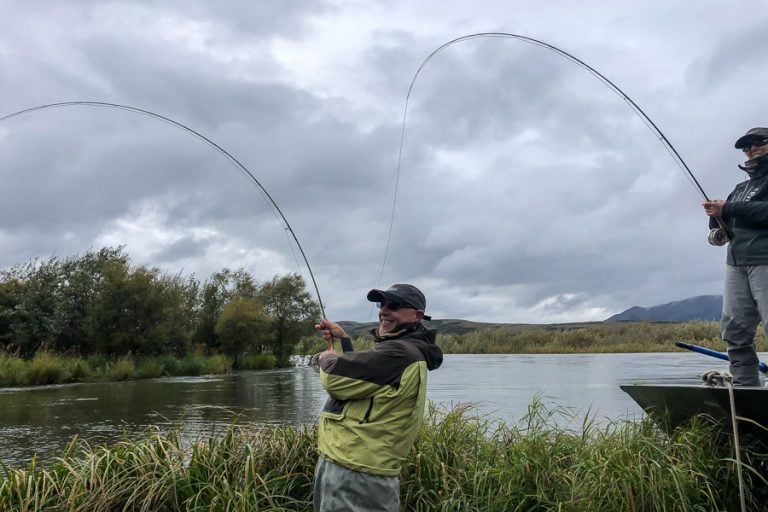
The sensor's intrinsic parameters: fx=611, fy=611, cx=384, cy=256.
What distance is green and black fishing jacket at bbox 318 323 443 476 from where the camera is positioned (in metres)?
2.96

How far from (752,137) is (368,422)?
353cm

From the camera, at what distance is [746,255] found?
14.5ft

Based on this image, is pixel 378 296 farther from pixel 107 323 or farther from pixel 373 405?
pixel 107 323

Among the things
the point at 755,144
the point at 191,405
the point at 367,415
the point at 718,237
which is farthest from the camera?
the point at 191,405

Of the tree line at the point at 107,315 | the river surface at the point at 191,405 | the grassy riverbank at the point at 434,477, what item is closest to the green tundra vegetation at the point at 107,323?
the tree line at the point at 107,315

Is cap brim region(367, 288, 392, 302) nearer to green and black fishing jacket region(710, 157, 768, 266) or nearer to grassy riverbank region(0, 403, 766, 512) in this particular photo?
grassy riverbank region(0, 403, 766, 512)

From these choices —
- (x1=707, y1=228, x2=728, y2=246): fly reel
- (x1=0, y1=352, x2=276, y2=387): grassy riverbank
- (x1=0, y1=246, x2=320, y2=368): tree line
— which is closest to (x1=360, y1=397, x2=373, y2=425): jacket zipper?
(x1=707, y1=228, x2=728, y2=246): fly reel

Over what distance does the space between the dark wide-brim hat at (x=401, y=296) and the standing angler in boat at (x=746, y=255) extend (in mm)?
2450

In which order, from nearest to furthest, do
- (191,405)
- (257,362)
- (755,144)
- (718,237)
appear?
1. (755,144)
2. (718,237)
3. (191,405)
4. (257,362)

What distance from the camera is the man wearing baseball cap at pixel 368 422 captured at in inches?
Answer: 116

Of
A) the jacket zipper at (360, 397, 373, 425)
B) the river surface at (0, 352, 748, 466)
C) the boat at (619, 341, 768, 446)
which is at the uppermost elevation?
the jacket zipper at (360, 397, 373, 425)

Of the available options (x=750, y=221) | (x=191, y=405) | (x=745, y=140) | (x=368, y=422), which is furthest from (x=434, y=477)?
(x=191, y=405)

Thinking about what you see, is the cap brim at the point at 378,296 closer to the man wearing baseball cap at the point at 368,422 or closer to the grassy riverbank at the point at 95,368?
the man wearing baseball cap at the point at 368,422

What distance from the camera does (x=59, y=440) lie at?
36.4 feet
